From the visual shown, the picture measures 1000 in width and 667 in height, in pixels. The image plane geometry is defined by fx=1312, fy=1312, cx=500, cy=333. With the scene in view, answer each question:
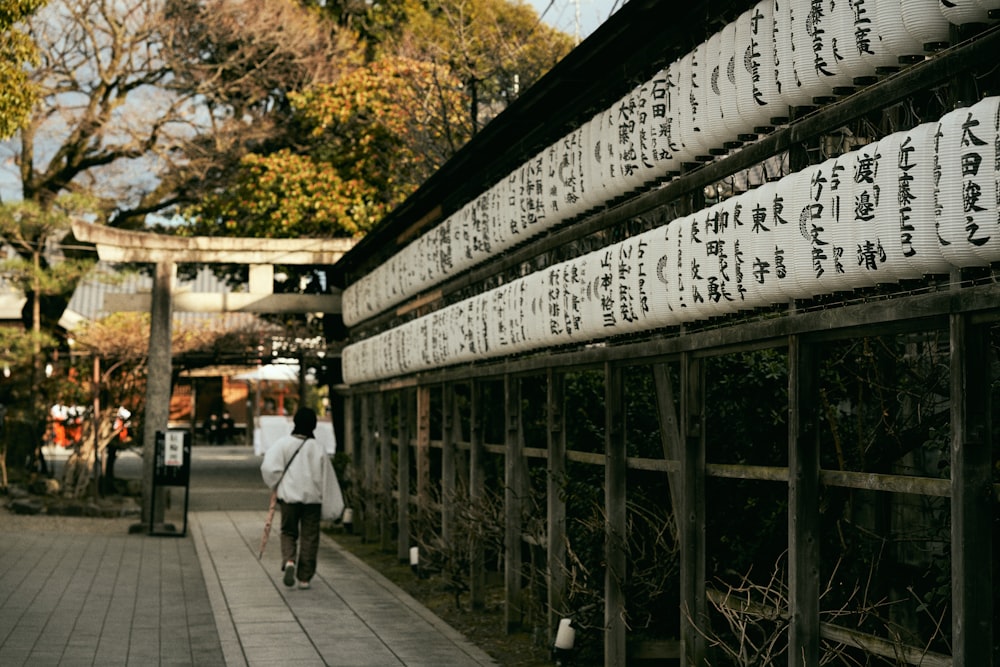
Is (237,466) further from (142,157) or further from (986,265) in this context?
(986,265)

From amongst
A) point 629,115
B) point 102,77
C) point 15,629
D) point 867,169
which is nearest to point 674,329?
point 629,115

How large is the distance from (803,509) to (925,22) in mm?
2285

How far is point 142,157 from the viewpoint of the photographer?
29.1m

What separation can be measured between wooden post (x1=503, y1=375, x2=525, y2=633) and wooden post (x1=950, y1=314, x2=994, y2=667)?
6485 mm

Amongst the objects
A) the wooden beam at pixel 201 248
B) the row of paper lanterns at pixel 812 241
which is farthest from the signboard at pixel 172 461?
the row of paper lanterns at pixel 812 241

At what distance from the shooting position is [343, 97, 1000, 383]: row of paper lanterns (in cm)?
457

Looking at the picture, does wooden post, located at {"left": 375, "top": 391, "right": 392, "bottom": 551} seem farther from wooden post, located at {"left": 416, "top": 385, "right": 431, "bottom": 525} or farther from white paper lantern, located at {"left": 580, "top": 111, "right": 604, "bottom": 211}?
white paper lantern, located at {"left": 580, "top": 111, "right": 604, "bottom": 211}

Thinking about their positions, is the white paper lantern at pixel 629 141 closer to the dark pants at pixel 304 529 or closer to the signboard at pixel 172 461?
the dark pants at pixel 304 529

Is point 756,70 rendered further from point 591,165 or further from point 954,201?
point 591,165

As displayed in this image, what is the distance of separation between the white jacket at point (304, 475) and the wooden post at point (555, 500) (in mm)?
3821

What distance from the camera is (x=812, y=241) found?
5.63m

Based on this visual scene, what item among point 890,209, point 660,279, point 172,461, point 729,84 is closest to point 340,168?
point 172,461

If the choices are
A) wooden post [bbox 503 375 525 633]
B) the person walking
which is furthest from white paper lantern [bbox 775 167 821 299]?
the person walking

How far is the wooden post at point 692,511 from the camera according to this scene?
7316 millimetres
